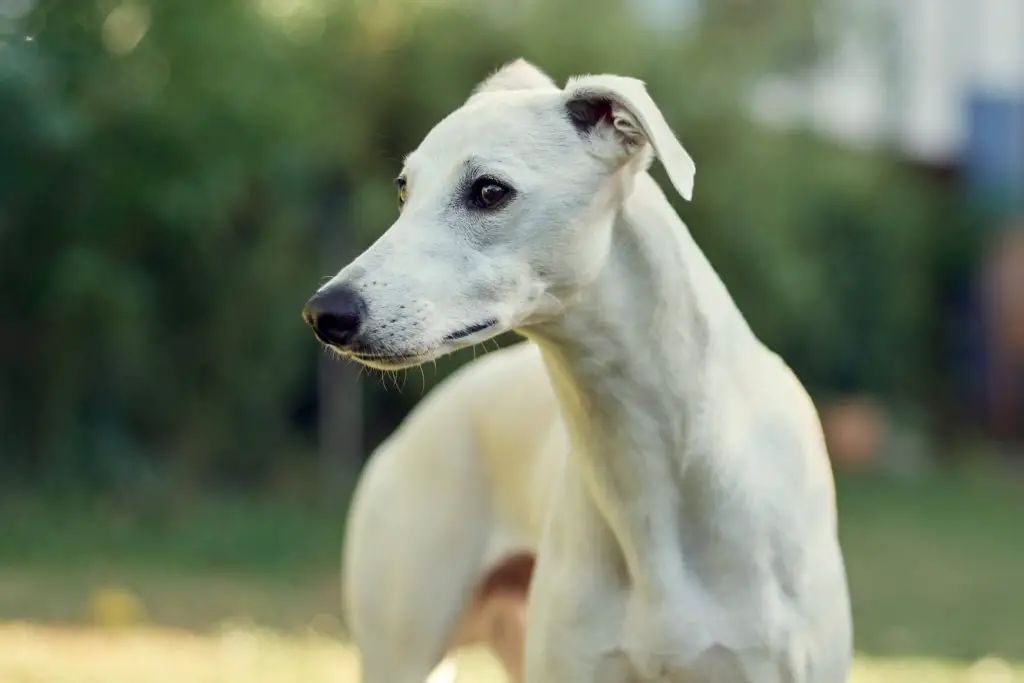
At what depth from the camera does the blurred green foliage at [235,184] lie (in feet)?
26.5

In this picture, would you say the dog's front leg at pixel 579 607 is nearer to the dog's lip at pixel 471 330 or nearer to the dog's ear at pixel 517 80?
the dog's lip at pixel 471 330

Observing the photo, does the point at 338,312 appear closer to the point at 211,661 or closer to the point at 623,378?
the point at 623,378

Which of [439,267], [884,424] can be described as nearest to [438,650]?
[439,267]

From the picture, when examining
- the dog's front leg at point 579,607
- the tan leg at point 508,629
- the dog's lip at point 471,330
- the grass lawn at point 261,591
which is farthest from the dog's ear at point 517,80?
the grass lawn at point 261,591

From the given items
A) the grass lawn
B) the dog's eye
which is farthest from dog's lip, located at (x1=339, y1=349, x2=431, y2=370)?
the grass lawn

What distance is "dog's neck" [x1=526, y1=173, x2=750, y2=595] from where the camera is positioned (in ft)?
8.48

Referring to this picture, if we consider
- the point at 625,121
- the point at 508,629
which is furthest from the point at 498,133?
the point at 508,629

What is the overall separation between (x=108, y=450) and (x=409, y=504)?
5960 mm

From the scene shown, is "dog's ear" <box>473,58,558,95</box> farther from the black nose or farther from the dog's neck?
the black nose

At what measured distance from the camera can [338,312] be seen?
228 cm

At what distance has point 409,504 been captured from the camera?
11.2ft

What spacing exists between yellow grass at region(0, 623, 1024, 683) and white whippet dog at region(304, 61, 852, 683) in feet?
8.12

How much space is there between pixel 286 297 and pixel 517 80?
664 centimetres

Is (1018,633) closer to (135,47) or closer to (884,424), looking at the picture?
(135,47)
